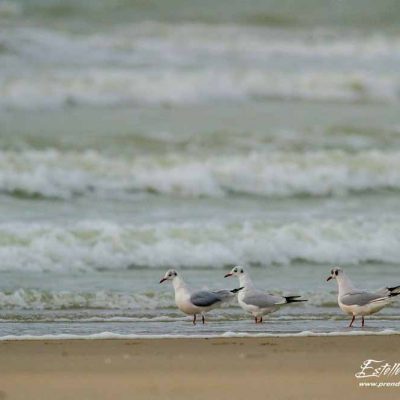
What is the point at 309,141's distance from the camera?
1439cm

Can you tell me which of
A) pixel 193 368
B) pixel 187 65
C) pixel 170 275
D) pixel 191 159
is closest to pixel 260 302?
pixel 170 275

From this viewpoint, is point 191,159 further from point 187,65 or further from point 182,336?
point 182,336

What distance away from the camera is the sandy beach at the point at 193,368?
19.6ft

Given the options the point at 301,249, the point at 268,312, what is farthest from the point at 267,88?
the point at 268,312

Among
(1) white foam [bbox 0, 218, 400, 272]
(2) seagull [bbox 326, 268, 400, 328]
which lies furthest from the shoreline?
(1) white foam [bbox 0, 218, 400, 272]

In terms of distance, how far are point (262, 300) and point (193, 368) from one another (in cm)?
157

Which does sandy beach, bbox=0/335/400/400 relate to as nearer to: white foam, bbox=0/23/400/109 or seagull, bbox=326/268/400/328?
seagull, bbox=326/268/400/328

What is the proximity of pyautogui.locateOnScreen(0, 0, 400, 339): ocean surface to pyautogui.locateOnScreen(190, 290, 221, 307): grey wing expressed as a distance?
13cm

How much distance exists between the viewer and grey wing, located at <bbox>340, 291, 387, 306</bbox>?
25.8 ft

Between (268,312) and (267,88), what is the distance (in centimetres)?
1010

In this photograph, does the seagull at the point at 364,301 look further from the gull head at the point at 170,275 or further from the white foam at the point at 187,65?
the white foam at the point at 187,65

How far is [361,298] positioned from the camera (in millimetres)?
7879

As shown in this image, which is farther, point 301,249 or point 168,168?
point 168,168

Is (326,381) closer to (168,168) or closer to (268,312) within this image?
(268,312)
